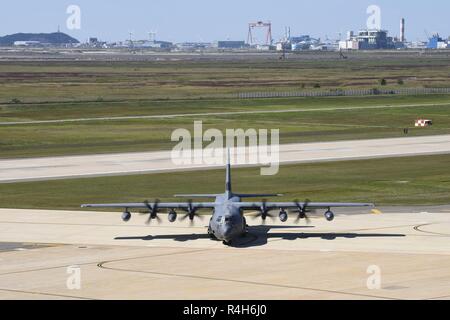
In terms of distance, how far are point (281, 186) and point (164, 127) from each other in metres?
64.6

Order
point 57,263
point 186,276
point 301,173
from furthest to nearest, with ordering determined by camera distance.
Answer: point 301,173 < point 57,263 < point 186,276

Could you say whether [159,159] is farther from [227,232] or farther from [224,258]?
[224,258]

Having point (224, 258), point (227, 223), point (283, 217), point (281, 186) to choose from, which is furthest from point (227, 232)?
point (281, 186)

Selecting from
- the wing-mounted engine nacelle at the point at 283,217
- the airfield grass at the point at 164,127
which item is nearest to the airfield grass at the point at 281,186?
the wing-mounted engine nacelle at the point at 283,217

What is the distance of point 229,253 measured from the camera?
7000cm

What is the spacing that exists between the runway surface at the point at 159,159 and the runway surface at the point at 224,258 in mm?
24612

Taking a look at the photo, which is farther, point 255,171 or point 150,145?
point 150,145

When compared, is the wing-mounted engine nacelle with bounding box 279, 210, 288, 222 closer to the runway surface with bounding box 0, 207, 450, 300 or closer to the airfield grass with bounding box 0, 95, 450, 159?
the runway surface with bounding box 0, 207, 450, 300

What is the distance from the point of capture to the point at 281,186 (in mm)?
102375

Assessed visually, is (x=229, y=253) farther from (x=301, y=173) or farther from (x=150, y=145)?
(x=150, y=145)

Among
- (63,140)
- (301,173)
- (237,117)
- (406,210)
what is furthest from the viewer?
(237,117)

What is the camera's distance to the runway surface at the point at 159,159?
112438 mm
